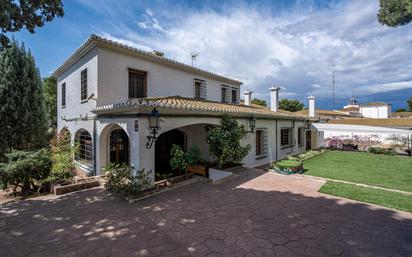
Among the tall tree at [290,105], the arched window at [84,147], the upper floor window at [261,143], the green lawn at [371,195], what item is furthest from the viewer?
the tall tree at [290,105]

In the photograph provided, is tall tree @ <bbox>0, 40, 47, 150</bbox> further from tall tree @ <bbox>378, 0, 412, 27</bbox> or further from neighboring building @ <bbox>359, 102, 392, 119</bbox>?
neighboring building @ <bbox>359, 102, 392, 119</bbox>

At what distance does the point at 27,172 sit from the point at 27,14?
6582 millimetres

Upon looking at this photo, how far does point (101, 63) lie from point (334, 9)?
1283 cm

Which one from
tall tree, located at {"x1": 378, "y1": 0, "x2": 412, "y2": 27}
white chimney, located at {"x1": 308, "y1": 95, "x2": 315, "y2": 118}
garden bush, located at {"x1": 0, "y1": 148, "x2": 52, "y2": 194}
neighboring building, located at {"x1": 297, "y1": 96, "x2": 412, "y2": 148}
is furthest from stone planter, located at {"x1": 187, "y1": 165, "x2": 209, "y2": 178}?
white chimney, located at {"x1": 308, "y1": 95, "x2": 315, "y2": 118}

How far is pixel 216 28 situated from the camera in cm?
1283

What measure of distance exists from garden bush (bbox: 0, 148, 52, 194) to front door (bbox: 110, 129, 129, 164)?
9.68 feet

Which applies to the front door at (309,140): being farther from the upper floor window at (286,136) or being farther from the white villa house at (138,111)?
the white villa house at (138,111)

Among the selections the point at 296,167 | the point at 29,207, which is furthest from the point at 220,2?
the point at 29,207

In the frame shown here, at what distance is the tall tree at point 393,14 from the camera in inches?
435

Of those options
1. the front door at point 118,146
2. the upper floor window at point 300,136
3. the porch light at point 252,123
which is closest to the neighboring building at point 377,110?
the upper floor window at point 300,136

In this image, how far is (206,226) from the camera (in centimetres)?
551

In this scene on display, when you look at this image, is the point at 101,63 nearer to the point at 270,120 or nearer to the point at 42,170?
the point at 42,170

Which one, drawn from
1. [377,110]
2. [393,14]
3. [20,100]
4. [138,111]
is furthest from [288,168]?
[377,110]

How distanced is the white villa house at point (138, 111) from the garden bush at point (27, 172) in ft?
7.31
